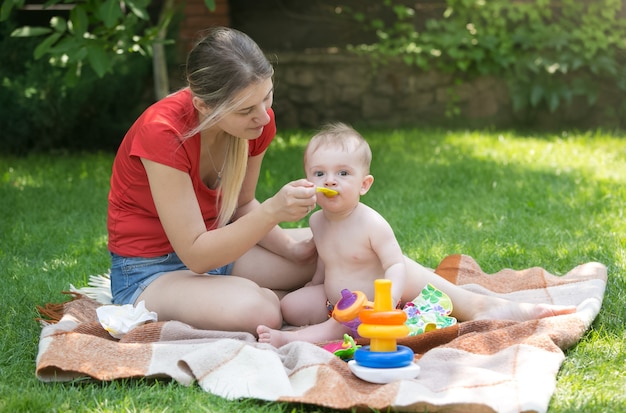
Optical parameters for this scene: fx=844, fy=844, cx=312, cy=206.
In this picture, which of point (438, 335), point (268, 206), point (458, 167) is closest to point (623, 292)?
point (438, 335)

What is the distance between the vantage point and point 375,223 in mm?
2783

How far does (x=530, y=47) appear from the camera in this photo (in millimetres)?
7469

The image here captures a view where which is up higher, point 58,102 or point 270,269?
point 270,269

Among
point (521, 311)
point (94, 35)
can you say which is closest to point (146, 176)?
point (521, 311)

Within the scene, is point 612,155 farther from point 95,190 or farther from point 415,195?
point 95,190

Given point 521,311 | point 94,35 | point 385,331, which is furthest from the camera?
point 94,35

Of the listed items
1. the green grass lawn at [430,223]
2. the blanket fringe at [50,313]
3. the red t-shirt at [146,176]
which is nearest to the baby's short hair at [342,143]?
the red t-shirt at [146,176]

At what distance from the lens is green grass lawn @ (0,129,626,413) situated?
2248 millimetres

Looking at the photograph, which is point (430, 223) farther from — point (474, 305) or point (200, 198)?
point (200, 198)

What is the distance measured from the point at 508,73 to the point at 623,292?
463cm

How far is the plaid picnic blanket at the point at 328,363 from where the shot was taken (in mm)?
2098

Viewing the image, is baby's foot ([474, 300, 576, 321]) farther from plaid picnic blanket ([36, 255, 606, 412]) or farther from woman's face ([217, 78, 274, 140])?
woman's face ([217, 78, 274, 140])

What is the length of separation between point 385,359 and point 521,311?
2.60 ft

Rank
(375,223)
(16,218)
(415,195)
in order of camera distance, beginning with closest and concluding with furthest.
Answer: (375,223), (16,218), (415,195)
